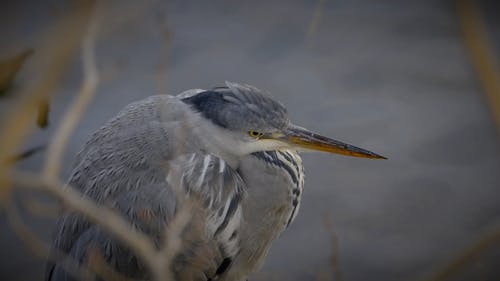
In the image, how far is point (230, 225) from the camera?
8.38ft

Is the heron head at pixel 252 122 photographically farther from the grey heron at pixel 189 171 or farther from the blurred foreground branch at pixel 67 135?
the blurred foreground branch at pixel 67 135

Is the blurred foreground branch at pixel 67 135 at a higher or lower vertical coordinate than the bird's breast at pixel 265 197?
higher

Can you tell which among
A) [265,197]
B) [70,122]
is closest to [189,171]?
[265,197]

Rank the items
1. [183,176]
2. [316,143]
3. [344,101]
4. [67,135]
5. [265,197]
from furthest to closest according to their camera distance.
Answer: [344,101]
[265,197]
[316,143]
[183,176]
[67,135]

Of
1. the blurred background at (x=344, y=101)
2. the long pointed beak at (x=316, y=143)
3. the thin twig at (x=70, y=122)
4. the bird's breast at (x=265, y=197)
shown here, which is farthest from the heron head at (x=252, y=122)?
the thin twig at (x=70, y=122)

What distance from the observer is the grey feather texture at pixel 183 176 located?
241cm

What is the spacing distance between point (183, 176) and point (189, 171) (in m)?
0.03

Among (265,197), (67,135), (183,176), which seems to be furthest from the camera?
(265,197)

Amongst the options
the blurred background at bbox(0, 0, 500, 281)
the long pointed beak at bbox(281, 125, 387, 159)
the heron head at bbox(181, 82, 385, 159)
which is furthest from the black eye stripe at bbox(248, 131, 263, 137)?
the blurred background at bbox(0, 0, 500, 281)

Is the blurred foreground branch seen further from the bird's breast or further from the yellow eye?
the bird's breast

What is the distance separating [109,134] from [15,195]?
1.36 metres

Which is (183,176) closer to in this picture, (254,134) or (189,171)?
(189,171)

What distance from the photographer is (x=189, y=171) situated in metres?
2.44

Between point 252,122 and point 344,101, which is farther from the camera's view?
point 344,101
